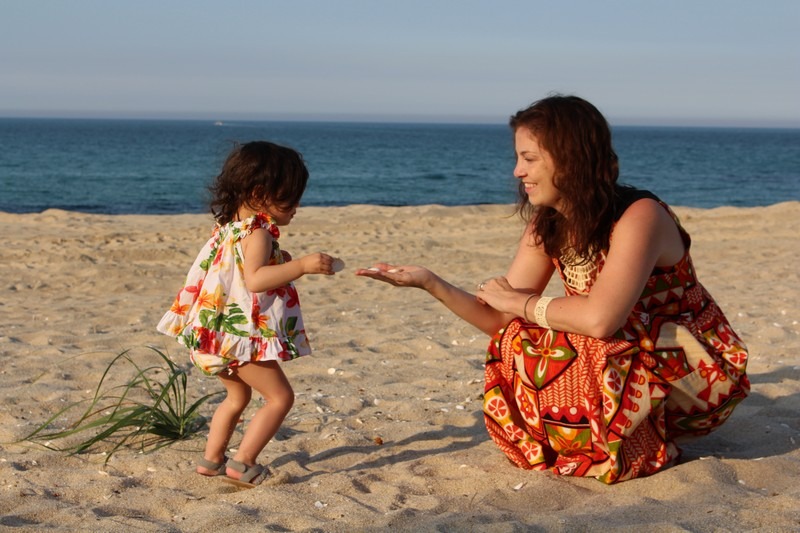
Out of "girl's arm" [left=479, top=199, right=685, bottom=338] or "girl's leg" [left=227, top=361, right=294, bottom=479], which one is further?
"girl's leg" [left=227, top=361, right=294, bottom=479]

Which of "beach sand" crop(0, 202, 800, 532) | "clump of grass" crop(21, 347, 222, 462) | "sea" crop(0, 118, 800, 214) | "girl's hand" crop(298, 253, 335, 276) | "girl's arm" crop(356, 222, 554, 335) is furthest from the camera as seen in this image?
"sea" crop(0, 118, 800, 214)

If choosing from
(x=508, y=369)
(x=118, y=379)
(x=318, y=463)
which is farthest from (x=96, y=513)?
(x=118, y=379)

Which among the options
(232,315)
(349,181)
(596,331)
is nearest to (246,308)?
(232,315)

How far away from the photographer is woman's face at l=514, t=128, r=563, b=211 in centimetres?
303

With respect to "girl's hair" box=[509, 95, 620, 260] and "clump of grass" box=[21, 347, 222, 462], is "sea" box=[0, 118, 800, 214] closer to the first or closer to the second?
"clump of grass" box=[21, 347, 222, 462]

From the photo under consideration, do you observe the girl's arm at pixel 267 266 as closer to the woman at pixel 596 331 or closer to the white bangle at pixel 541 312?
the woman at pixel 596 331

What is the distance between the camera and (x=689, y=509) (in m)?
2.73

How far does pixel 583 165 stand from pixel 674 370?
2.53ft

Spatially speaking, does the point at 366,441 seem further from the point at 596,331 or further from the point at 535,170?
the point at 535,170

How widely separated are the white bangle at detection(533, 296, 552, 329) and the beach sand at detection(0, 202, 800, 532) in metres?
0.55

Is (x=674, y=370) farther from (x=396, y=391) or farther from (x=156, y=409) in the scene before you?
A: (x=156, y=409)

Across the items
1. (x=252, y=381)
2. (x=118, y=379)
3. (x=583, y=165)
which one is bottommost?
(x=118, y=379)

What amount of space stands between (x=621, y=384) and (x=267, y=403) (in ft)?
4.01

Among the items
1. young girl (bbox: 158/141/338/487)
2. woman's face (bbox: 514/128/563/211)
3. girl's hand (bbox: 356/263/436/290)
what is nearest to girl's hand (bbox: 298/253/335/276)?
young girl (bbox: 158/141/338/487)
